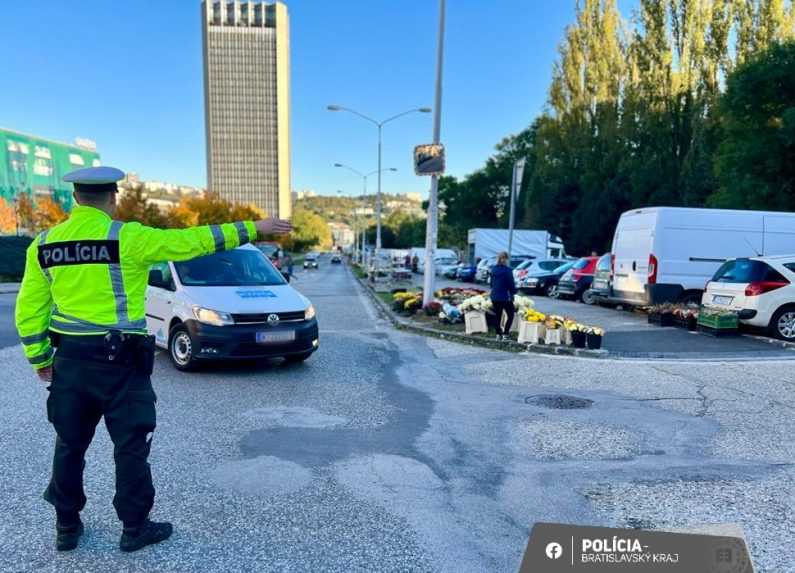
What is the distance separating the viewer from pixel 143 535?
127 inches

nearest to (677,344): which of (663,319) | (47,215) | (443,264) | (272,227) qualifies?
(663,319)

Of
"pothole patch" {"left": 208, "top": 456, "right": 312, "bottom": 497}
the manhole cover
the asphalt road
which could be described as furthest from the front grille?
the manhole cover

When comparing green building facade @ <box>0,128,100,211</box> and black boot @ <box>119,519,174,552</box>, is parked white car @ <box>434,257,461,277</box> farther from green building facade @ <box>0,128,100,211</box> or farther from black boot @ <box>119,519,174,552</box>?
green building facade @ <box>0,128,100,211</box>

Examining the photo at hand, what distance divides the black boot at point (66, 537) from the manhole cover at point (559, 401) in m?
4.59

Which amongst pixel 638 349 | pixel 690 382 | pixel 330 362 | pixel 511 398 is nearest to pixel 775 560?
pixel 511 398

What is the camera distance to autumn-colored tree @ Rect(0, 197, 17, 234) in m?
65.6

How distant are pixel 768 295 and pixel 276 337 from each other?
862 centimetres

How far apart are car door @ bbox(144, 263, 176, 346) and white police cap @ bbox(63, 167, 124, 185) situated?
5.06 metres

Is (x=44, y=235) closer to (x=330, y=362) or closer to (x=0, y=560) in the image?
(x=0, y=560)

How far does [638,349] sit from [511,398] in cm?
422

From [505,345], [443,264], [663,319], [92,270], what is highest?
[92,270]

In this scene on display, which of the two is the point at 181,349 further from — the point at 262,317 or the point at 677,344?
the point at 677,344
